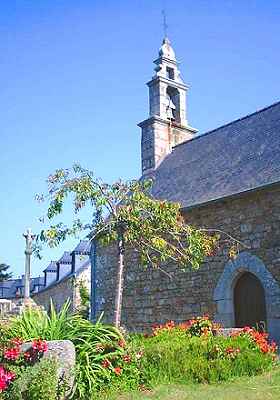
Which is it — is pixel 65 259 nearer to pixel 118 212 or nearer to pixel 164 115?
pixel 164 115

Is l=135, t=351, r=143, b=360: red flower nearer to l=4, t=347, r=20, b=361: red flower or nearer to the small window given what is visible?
l=4, t=347, r=20, b=361: red flower

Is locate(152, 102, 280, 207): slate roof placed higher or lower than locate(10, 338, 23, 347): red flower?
higher

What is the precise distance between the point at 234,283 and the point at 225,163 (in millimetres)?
3657

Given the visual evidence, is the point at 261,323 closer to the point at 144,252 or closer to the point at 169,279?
the point at 169,279

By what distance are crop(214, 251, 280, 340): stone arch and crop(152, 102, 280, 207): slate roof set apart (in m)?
1.66

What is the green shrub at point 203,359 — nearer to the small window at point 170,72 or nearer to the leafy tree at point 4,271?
the small window at point 170,72

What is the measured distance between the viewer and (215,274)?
11500 millimetres

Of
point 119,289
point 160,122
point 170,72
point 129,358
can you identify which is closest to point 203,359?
point 129,358

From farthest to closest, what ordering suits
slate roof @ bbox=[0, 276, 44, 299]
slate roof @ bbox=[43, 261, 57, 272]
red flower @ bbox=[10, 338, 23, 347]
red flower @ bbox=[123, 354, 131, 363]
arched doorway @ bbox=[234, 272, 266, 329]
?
slate roof @ bbox=[0, 276, 44, 299]
slate roof @ bbox=[43, 261, 57, 272]
arched doorway @ bbox=[234, 272, 266, 329]
red flower @ bbox=[123, 354, 131, 363]
red flower @ bbox=[10, 338, 23, 347]

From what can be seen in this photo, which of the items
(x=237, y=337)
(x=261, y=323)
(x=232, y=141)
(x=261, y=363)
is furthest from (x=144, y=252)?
(x=232, y=141)

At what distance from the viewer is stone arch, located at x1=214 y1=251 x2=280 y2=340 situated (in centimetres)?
1019

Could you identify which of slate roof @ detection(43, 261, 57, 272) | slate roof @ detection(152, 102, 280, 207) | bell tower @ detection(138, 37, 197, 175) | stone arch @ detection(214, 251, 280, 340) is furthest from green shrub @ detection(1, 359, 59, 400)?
slate roof @ detection(43, 261, 57, 272)

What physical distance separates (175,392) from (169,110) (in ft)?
45.7

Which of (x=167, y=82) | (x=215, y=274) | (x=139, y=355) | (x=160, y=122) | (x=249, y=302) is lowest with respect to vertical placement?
(x=139, y=355)
